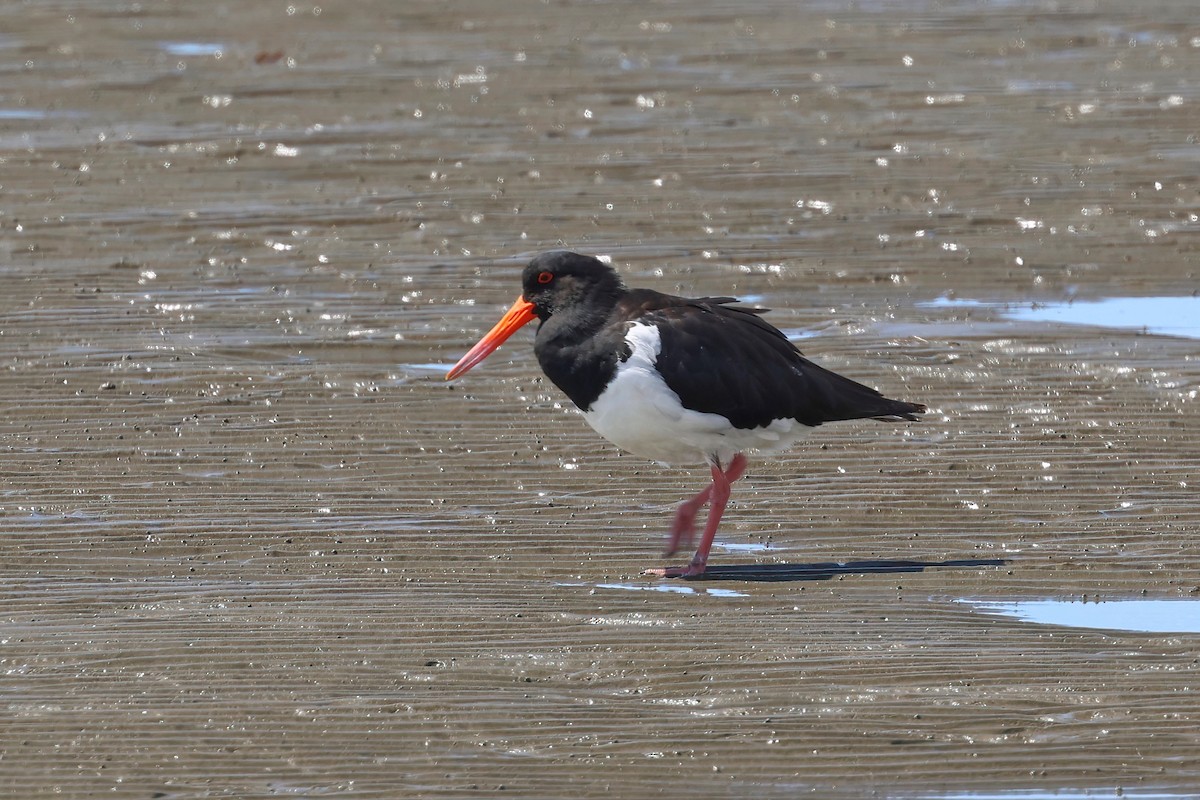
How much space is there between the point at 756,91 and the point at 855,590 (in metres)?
9.58

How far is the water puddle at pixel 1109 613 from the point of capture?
6.52 m

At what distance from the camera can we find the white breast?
730 cm

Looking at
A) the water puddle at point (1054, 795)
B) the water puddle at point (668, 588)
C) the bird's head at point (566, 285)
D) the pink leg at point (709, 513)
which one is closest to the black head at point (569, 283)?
the bird's head at point (566, 285)

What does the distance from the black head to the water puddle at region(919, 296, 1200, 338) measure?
362cm

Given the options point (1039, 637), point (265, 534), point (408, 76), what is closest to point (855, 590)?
point (1039, 637)

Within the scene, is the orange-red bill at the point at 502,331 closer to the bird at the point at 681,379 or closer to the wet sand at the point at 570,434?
the bird at the point at 681,379

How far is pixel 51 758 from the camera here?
218 inches

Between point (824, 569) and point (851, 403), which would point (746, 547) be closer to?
point (824, 569)

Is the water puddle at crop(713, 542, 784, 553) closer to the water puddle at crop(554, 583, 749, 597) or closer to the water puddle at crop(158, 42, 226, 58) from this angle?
the water puddle at crop(554, 583, 749, 597)

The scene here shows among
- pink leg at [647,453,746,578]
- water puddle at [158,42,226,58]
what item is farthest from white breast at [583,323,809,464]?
water puddle at [158,42,226,58]

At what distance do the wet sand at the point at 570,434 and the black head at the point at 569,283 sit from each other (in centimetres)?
89

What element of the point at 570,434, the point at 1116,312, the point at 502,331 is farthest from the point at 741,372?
the point at 1116,312

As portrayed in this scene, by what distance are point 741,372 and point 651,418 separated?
1.44 feet

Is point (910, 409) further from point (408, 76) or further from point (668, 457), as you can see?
point (408, 76)
